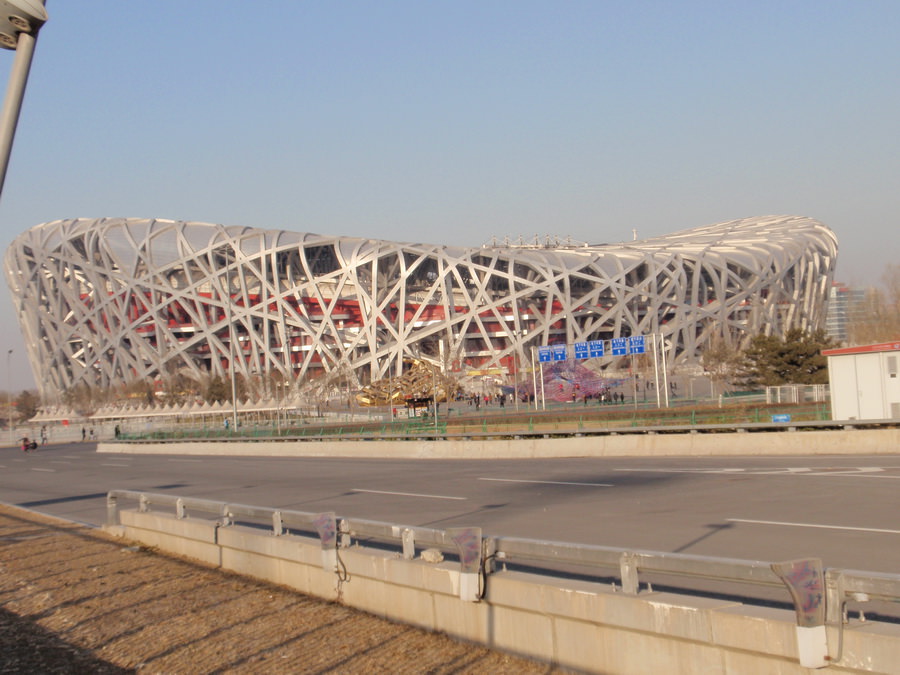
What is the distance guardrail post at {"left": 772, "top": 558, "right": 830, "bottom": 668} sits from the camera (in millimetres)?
4758

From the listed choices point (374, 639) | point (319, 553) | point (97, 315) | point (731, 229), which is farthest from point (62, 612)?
point (731, 229)

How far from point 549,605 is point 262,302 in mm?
90086

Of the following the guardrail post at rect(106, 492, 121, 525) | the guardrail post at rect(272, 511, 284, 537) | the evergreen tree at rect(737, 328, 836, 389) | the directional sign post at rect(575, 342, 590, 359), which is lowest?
the guardrail post at rect(106, 492, 121, 525)

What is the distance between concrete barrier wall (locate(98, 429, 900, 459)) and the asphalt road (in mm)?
1190

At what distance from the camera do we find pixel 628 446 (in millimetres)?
27344

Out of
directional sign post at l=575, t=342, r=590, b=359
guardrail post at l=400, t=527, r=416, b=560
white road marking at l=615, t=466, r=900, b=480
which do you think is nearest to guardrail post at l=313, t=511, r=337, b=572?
guardrail post at l=400, t=527, r=416, b=560

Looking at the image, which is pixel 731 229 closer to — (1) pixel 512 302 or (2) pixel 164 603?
(1) pixel 512 302

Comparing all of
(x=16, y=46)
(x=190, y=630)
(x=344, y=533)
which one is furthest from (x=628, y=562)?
(x=16, y=46)

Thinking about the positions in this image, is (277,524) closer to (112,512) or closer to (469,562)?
(469,562)

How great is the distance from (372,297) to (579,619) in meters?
86.9

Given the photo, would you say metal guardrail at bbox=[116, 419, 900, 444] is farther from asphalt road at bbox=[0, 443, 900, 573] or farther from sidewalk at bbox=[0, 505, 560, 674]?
sidewalk at bbox=[0, 505, 560, 674]

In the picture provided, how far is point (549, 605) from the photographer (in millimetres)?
6469

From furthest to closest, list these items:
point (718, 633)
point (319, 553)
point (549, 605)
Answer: point (319, 553) → point (549, 605) → point (718, 633)

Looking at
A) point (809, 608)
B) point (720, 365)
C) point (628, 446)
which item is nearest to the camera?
point (809, 608)
